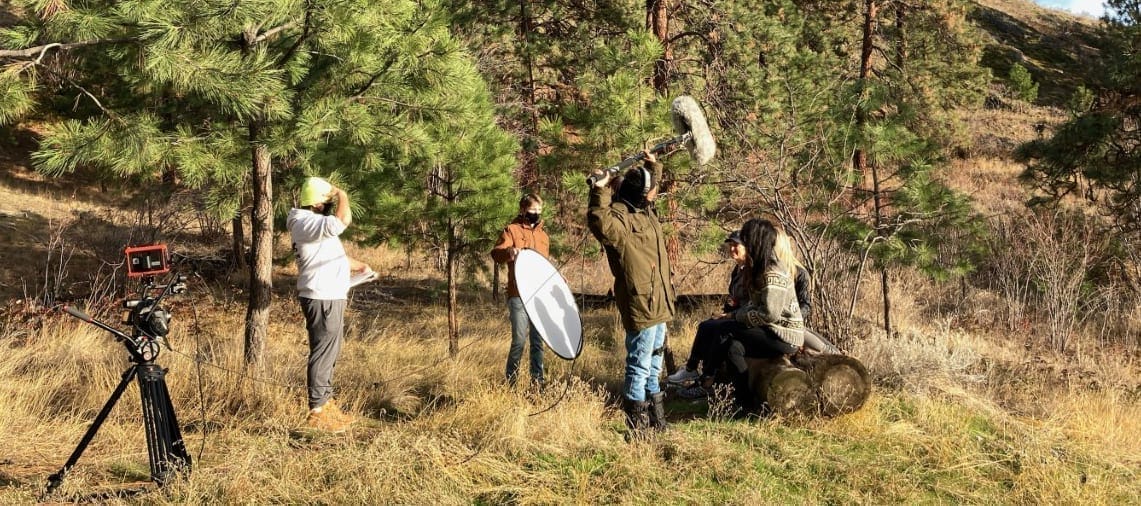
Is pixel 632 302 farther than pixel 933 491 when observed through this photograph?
Yes

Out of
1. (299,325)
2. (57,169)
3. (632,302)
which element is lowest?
(299,325)

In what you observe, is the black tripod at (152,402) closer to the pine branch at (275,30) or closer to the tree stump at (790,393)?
the pine branch at (275,30)

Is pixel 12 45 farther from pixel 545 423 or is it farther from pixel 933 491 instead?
pixel 933 491

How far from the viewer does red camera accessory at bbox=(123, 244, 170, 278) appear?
3.70 m

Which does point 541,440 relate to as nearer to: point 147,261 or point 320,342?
point 320,342

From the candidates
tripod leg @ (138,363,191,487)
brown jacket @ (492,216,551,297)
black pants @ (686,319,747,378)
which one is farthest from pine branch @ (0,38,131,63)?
black pants @ (686,319,747,378)

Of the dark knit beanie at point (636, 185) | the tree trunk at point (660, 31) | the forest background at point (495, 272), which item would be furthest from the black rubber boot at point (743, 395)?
the tree trunk at point (660, 31)

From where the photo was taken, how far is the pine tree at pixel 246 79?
4395mm

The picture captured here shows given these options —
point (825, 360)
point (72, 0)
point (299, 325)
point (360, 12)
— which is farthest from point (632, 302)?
point (299, 325)

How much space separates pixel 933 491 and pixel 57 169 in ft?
17.4

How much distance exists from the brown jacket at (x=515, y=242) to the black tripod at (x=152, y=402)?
244 centimetres

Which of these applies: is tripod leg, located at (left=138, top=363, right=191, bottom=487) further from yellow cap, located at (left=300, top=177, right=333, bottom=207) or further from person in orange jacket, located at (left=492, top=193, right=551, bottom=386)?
person in orange jacket, located at (left=492, top=193, right=551, bottom=386)

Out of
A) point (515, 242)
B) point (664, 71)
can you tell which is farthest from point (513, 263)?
point (664, 71)

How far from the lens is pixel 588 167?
7930mm
